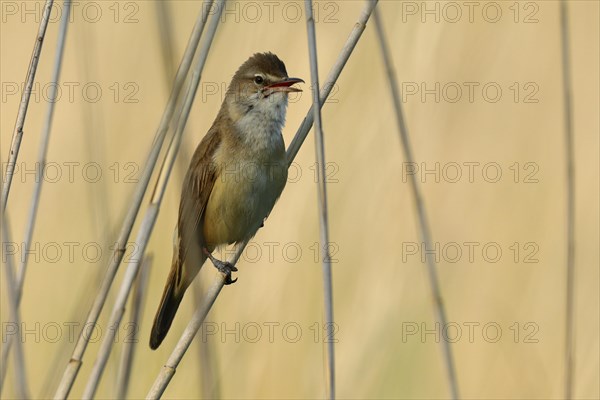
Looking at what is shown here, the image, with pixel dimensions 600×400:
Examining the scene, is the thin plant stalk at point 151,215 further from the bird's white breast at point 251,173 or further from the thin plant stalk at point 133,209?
the bird's white breast at point 251,173

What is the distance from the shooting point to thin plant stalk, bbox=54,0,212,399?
233 cm

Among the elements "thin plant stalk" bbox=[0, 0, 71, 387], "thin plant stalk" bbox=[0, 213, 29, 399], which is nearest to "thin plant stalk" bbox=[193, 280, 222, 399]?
"thin plant stalk" bbox=[0, 213, 29, 399]

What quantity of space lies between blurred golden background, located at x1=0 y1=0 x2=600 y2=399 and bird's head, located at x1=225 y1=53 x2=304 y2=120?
66 cm

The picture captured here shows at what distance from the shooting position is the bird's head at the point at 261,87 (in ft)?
11.9

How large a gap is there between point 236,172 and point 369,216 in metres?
1.17

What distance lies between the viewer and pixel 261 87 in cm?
366

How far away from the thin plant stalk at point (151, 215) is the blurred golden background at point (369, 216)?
1782 millimetres

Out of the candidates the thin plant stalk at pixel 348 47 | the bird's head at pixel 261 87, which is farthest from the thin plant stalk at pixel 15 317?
the bird's head at pixel 261 87

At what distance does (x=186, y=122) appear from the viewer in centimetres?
240

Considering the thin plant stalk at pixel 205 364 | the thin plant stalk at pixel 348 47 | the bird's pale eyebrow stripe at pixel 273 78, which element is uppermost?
the bird's pale eyebrow stripe at pixel 273 78

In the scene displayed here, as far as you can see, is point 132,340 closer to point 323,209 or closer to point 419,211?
point 323,209

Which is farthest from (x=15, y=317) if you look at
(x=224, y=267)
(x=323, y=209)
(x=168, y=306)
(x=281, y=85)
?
(x=281, y=85)

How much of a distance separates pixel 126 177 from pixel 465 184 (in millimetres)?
1813

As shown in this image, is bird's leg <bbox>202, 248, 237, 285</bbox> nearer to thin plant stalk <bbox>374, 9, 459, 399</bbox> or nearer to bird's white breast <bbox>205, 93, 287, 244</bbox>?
bird's white breast <bbox>205, 93, 287, 244</bbox>
